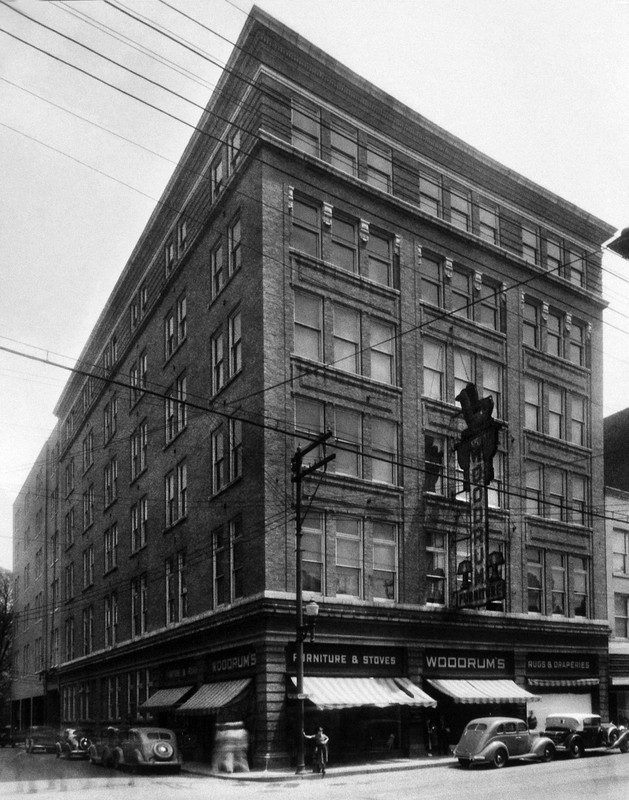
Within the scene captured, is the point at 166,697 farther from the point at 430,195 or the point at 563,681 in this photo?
the point at 430,195

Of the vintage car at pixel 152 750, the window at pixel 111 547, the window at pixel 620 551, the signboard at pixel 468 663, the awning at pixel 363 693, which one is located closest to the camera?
the awning at pixel 363 693

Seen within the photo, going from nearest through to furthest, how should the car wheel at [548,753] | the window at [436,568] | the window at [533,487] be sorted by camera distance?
the car wheel at [548,753] < the window at [436,568] < the window at [533,487]

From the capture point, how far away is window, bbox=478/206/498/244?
146ft

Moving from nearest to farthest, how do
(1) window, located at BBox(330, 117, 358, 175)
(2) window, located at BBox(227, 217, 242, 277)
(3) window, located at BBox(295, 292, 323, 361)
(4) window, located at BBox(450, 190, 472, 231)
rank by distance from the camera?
(3) window, located at BBox(295, 292, 323, 361) < (2) window, located at BBox(227, 217, 242, 277) < (1) window, located at BBox(330, 117, 358, 175) < (4) window, located at BBox(450, 190, 472, 231)

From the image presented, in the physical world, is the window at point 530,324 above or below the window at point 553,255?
below

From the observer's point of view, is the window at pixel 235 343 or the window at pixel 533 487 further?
the window at pixel 533 487

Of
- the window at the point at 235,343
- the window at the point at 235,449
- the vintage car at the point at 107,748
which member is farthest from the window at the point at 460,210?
the vintage car at the point at 107,748

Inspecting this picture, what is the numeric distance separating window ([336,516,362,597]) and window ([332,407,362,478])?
6.15ft

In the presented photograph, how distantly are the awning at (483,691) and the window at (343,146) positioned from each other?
20007 millimetres

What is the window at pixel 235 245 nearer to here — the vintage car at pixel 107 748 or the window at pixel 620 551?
the vintage car at pixel 107 748

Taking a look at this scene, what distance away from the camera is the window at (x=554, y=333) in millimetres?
46719

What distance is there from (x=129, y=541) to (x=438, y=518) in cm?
2164

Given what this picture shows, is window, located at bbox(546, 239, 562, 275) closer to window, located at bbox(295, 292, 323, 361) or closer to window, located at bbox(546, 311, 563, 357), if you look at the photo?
window, located at bbox(546, 311, 563, 357)

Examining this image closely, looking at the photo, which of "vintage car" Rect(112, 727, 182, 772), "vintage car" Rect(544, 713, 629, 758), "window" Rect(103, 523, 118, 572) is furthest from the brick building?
"window" Rect(103, 523, 118, 572)
